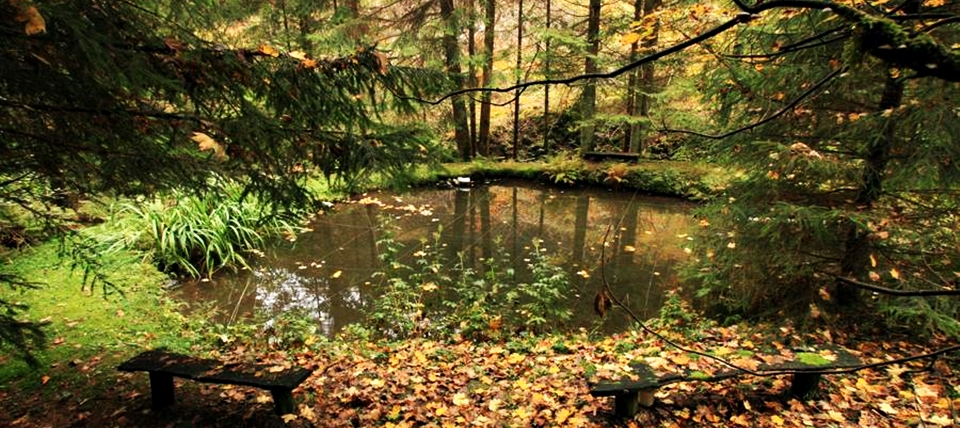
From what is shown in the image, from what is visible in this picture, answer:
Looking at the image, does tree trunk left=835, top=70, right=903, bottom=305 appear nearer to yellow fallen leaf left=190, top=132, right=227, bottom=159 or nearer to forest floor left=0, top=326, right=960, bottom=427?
forest floor left=0, top=326, right=960, bottom=427

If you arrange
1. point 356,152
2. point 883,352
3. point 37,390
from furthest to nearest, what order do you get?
point 883,352 < point 37,390 < point 356,152

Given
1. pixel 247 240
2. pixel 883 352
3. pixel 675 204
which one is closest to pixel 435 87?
pixel 883 352

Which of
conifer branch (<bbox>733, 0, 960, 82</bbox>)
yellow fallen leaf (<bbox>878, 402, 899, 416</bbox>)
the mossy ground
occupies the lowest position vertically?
the mossy ground

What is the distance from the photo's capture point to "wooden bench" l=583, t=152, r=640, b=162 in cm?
1156

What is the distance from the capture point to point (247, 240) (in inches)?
275

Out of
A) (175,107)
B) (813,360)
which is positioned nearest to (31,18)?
(175,107)

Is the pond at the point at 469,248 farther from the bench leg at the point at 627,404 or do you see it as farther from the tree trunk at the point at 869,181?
the tree trunk at the point at 869,181

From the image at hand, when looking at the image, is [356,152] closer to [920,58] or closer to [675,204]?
[920,58]

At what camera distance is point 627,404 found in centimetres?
299

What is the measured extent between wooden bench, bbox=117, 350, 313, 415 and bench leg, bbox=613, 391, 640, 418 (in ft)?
6.64

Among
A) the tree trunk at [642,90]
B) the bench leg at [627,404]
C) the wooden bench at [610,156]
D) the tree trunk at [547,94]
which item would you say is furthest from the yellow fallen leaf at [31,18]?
the wooden bench at [610,156]

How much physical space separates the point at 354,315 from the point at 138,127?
3186 millimetres

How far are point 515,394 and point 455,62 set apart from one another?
9.67 meters

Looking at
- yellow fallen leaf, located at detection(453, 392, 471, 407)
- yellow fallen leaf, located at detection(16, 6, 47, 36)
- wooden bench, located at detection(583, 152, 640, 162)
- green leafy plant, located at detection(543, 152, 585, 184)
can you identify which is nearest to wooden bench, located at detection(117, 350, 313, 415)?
yellow fallen leaf, located at detection(453, 392, 471, 407)
